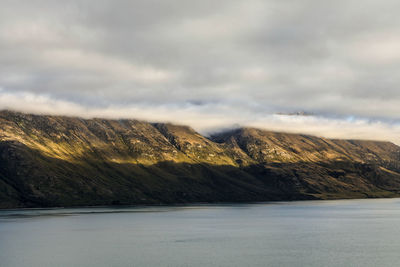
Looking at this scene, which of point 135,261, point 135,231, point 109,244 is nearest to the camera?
point 135,261

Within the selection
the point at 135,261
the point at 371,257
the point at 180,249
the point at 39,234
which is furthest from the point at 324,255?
the point at 39,234

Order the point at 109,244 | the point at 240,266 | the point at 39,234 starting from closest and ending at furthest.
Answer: the point at 240,266 → the point at 109,244 → the point at 39,234

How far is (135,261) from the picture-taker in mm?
115312

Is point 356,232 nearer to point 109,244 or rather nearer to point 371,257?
point 371,257

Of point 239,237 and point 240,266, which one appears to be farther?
point 239,237

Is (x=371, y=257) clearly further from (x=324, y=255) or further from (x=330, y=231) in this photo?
(x=330, y=231)

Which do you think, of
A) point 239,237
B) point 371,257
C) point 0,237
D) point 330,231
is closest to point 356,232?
point 330,231

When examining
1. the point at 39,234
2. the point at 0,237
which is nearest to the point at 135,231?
the point at 39,234

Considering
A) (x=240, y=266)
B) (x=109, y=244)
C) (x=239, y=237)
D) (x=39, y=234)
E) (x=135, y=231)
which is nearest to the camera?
(x=240, y=266)

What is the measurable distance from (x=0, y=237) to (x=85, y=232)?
33806mm

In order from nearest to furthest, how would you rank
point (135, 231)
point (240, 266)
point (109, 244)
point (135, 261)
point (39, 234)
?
1. point (240, 266)
2. point (135, 261)
3. point (109, 244)
4. point (39, 234)
5. point (135, 231)

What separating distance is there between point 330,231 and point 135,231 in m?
84.7

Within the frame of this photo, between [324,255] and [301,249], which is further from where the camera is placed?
[301,249]

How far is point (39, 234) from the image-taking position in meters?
183
